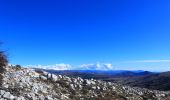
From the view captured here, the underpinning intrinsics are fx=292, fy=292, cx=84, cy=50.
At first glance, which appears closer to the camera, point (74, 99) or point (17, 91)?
point (17, 91)

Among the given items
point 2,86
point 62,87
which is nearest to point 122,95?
point 62,87

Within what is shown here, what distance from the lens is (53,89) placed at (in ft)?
84.8

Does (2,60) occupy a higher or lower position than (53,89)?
higher

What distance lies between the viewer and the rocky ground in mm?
22109

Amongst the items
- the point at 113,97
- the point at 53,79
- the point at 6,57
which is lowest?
the point at 113,97

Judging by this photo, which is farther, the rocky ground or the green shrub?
the green shrub

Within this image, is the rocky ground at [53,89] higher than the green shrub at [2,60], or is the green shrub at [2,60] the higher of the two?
the green shrub at [2,60]

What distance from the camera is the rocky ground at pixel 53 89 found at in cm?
2211

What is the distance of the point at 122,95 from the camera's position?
31203 millimetres

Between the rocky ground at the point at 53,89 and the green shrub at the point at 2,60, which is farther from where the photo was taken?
the green shrub at the point at 2,60

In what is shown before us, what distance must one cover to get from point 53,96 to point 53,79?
473 centimetres

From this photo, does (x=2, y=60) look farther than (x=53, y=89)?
No

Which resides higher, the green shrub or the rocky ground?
the green shrub

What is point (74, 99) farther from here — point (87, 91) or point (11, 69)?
point (11, 69)
